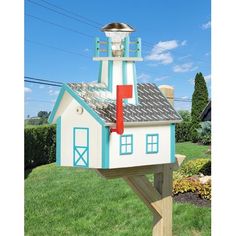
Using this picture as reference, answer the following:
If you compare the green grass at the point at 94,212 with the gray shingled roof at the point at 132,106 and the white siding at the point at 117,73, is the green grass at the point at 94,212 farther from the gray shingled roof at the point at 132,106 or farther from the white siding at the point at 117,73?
the white siding at the point at 117,73

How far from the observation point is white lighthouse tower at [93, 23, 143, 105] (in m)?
1.53

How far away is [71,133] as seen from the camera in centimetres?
155

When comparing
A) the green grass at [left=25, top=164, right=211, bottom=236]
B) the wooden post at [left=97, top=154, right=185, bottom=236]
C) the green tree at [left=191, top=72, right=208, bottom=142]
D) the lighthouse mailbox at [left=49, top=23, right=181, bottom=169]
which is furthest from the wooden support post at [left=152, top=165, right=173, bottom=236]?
the green tree at [left=191, top=72, right=208, bottom=142]

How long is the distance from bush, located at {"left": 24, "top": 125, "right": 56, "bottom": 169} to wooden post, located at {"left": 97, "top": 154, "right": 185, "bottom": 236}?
2.85 metres

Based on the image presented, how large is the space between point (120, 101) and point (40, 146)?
351 centimetres

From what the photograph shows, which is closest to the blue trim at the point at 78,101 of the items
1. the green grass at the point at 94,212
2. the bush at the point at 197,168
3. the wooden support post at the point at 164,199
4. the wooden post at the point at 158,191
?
the wooden post at the point at 158,191

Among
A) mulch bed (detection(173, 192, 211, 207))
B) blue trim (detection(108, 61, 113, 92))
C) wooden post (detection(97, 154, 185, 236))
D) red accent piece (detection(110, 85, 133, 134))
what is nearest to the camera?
red accent piece (detection(110, 85, 133, 134))

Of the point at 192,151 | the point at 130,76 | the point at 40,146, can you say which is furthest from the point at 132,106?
the point at 192,151

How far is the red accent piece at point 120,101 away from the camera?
1415mm

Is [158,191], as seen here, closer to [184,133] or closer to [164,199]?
[164,199]

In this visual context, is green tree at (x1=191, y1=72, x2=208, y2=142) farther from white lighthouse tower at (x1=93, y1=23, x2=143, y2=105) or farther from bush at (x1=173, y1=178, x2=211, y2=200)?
white lighthouse tower at (x1=93, y1=23, x2=143, y2=105)

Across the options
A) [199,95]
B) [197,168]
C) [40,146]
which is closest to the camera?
[197,168]

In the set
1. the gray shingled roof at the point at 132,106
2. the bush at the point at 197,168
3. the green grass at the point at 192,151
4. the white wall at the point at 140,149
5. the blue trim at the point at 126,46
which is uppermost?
the blue trim at the point at 126,46
